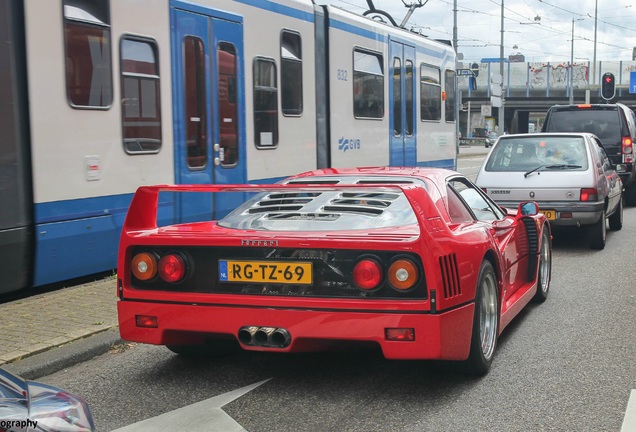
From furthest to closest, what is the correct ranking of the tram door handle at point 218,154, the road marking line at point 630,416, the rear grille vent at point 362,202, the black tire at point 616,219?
the black tire at point 616,219, the tram door handle at point 218,154, the rear grille vent at point 362,202, the road marking line at point 630,416

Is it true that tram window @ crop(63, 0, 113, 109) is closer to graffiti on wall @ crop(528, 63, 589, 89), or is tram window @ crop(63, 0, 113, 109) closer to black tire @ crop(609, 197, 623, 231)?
black tire @ crop(609, 197, 623, 231)

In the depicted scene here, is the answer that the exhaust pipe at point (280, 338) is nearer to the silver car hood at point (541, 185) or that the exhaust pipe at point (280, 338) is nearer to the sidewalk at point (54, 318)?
the sidewalk at point (54, 318)

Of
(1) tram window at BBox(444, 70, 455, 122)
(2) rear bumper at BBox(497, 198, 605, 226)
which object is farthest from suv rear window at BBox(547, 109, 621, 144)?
(2) rear bumper at BBox(497, 198, 605, 226)

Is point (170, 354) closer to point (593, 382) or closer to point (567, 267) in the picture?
point (593, 382)

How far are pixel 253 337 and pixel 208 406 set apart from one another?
0.43 metres

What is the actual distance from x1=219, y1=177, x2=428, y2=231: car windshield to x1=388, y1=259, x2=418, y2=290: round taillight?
383 millimetres

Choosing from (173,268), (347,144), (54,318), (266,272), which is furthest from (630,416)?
(347,144)

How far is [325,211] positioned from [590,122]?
12.4 m

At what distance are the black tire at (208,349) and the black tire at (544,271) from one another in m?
2.94

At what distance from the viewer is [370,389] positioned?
470cm

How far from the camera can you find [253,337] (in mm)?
4488

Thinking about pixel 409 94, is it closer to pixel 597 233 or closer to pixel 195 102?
pixel 597 233

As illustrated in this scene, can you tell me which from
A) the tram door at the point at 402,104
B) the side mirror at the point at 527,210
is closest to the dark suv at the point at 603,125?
the tram door at the point at 402,104

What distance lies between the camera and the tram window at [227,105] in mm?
9031
